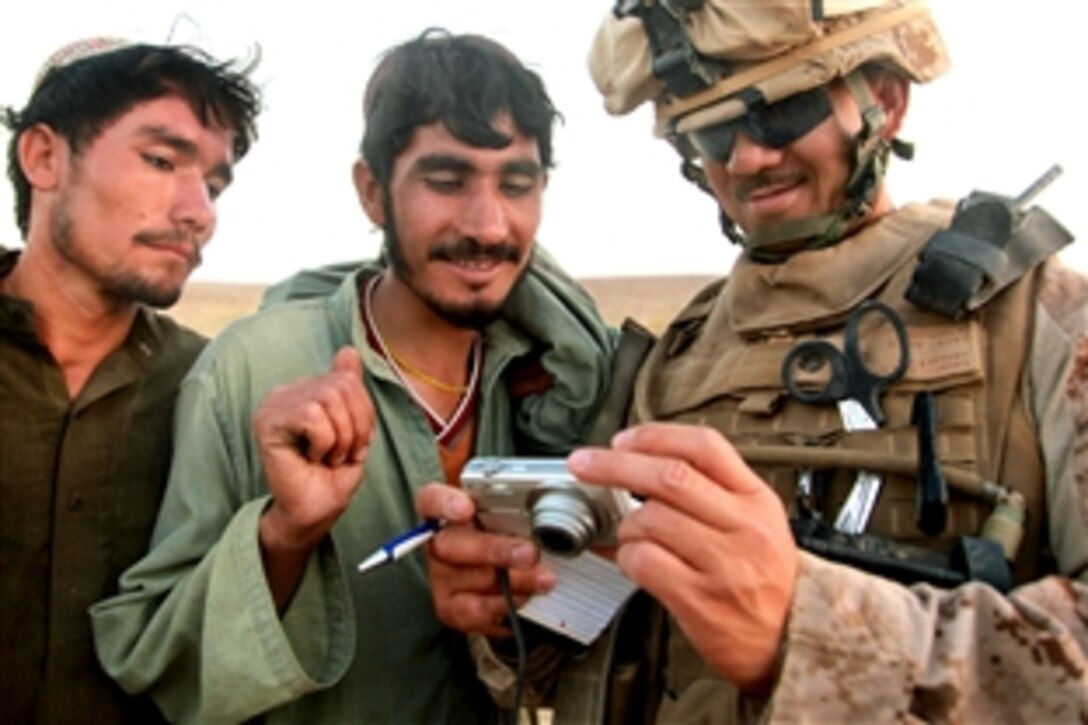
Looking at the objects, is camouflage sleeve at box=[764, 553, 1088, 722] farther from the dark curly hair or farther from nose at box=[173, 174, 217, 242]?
nose at box=[173, 174, 217, 242]

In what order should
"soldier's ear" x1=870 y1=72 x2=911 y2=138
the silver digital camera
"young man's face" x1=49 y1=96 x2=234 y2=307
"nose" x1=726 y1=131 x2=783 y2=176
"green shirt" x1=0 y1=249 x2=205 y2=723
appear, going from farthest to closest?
"young man's face" x1=49 y1=96 x2=234 y2=307 → "green shirt" x1=0 y1=249 x2=205 y2=723 → "soldier's ear" x1=870 y1=72 x2=911 y2=138 → "nose" x1=726 y1=131 x2=783 y2=176 → the silver digital camera

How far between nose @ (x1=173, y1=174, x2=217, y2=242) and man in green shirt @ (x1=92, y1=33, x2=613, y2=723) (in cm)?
46

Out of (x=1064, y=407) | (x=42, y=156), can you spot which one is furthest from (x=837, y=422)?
(x=42, y=156)

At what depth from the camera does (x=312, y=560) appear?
2.80 m

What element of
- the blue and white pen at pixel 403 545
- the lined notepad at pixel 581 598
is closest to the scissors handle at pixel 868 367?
the lined notepad at pixel 581 598

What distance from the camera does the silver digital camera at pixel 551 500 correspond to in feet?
7.15

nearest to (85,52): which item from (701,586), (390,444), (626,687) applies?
(390,444)

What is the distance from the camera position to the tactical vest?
2467mm

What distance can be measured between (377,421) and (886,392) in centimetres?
146

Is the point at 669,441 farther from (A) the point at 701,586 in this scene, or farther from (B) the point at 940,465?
(B) the point at 940,465

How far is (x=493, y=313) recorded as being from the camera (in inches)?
138

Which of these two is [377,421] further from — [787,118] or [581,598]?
[787,118]

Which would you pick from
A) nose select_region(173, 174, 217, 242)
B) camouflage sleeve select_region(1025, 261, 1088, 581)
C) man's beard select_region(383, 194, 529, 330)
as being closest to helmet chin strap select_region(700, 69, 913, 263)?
camouflage sleeve select_region(1025, 261, 1088, 581)

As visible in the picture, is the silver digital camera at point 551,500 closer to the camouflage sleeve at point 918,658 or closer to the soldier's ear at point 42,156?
the camouflage sleeve at point 918,658
